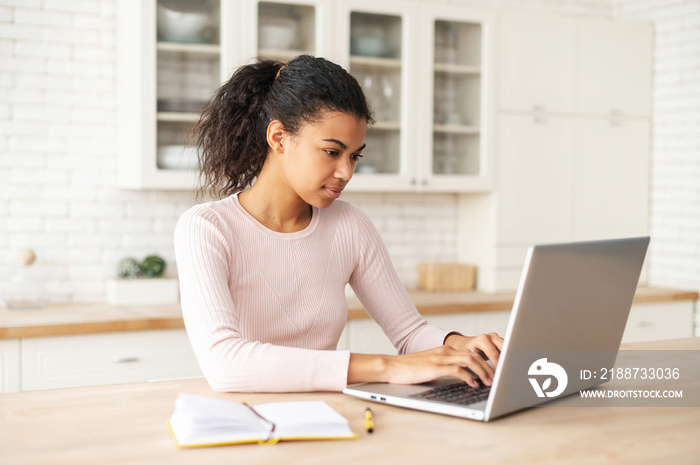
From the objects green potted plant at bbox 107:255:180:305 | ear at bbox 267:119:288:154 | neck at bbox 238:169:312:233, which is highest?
ear at bbox 267:119:288:154

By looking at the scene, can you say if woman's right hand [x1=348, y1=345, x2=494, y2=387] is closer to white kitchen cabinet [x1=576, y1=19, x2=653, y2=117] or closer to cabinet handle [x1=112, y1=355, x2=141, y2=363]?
cabinet handle [x1=112, y1=355, x2=141, y2=363]

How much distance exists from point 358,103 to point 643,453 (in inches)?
39.8

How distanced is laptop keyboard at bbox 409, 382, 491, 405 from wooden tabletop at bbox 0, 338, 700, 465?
5 cm

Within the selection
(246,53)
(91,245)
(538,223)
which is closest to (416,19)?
(246,53)

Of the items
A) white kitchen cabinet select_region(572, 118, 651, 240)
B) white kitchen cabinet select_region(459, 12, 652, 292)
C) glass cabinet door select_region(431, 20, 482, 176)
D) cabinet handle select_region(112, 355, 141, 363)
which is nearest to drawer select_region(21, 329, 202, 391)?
cabinet handle select_region(112, 355, 141, 363)

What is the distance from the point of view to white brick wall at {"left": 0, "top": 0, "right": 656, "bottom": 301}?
3314 millimetres

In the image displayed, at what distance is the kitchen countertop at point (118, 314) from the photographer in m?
2.87

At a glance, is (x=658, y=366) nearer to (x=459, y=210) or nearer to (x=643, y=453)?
(x=643, y=453)

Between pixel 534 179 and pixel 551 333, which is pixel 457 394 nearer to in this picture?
pixel 551 333

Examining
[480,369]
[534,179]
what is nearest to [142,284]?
[534,179]

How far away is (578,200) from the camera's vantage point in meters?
4.08

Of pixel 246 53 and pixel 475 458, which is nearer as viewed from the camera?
pixel 475 458

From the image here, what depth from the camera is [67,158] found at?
342cm

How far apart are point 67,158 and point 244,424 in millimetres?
2568
